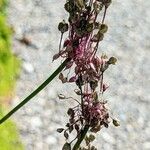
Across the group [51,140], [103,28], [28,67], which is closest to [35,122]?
[51,140]

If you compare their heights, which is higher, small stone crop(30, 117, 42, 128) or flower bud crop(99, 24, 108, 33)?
small stone crop(30, 117, 42, 128)

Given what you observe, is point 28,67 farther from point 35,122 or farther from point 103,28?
point 103,28

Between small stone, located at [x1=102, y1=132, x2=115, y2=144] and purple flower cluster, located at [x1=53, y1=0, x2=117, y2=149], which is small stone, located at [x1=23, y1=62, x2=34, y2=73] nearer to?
small stone, located at [x1=102, y1=132, x2=115, y2=144]

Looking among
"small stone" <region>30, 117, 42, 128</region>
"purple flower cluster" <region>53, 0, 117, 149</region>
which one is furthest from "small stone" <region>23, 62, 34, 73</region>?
"purple flower cluster" <region>53, 0, 117, 149</region>

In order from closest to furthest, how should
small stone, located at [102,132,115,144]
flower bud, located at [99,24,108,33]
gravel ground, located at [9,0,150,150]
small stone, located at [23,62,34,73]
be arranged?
1. flower bud, located at [99,24,108,33]
2. gravel ground, located at [9,0,150,150]
3. small stone, located at [102,132,115,144]
4. small stone, located at [23,62,34,73]

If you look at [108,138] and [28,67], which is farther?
[28,67]

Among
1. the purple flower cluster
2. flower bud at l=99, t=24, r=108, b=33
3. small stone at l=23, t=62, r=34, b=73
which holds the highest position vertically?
small stone at l=23, t=62, r=34, b=73

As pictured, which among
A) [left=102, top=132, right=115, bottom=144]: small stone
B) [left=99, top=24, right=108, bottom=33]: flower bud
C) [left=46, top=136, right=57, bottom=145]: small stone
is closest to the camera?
[left=99, top=24, right=108, bottom=33]: flower bud

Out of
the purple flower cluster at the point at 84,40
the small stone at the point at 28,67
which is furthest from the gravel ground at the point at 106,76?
the purple flower cluster at the point at 84,40

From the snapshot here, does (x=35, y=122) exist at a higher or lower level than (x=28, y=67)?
lower

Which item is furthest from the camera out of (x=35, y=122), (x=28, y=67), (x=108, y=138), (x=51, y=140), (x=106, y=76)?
(x=106, y=76)
